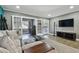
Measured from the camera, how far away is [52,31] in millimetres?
5332

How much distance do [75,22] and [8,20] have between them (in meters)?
3.14
